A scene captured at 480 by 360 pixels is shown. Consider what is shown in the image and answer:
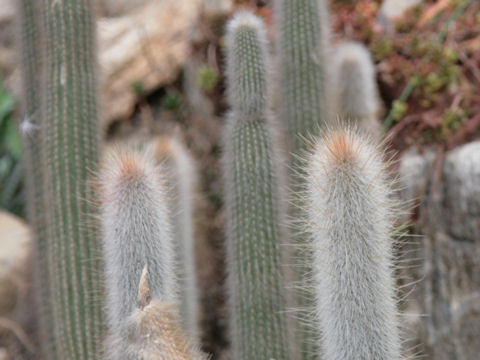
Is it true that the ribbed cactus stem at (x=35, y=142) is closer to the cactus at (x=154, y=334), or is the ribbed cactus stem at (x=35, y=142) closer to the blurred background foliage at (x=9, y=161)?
the cactus at (x=154, y=334)

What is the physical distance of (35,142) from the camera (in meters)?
2.77

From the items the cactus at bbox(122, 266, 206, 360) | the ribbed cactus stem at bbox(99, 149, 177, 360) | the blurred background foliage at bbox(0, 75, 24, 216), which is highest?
the blurred background foliage at bbox(0, 75, 24, 216)

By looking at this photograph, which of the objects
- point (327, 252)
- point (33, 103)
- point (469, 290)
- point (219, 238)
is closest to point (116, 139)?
point (219, 238)

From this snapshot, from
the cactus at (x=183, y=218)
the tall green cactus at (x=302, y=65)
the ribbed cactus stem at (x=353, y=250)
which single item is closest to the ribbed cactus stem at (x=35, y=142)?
the cactus at (x=183, y=218)

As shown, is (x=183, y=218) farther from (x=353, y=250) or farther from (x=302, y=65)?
(x=353, y=250)

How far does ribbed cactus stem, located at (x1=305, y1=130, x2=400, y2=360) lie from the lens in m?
1.58

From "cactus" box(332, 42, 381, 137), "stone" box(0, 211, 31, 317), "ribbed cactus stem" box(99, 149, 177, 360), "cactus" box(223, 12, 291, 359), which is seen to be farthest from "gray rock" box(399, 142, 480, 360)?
"stone" box(0, 211, 31, 317)

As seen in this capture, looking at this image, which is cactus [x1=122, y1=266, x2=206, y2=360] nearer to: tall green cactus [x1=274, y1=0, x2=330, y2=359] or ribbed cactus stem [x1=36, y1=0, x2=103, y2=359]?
ribbed cactus stem [x1=36, y1=0, x2=103, y2=359]

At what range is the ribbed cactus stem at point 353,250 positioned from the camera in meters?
1.58

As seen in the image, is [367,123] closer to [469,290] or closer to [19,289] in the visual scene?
[469,290]

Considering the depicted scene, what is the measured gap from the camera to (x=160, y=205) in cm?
187

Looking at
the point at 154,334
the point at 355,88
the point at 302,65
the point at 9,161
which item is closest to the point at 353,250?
the point at 154,334

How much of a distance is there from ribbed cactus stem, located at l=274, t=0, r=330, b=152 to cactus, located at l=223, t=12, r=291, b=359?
1.32 feet

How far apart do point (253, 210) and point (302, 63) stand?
882 mm
